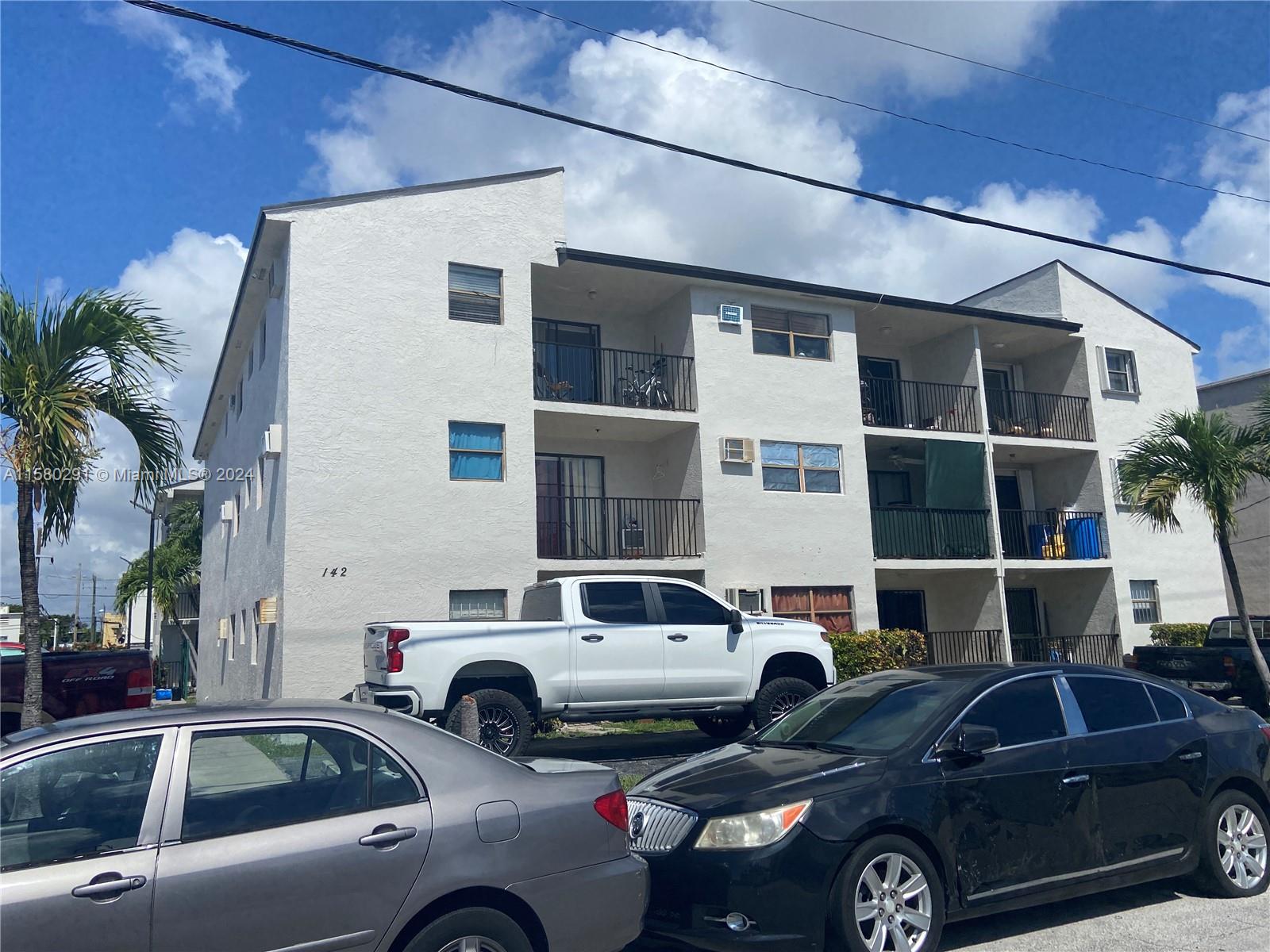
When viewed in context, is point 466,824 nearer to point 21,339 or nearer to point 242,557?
point 21,339

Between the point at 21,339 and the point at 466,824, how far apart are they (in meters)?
7.01

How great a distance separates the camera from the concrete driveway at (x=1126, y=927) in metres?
5.41

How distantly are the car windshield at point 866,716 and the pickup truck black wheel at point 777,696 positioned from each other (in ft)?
15.3

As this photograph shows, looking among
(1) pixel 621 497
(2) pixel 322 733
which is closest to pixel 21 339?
(2) pixel 322 733

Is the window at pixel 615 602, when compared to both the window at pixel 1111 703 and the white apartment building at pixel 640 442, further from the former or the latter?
the window at pixel 1111 703

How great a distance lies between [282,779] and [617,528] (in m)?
13.7

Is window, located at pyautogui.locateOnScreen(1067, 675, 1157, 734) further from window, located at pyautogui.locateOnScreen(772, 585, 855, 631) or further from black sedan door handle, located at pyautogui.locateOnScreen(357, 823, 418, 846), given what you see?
window, located at pyautogui.locateOnScreen(772, 585, 855, 631)

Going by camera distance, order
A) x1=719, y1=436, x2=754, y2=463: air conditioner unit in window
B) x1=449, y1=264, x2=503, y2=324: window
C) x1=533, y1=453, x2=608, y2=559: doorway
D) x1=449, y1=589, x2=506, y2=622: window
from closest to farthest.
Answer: x1=449, y1=589, x2=506, y2=622: window < x1=449, y1=264, x2=503, y2=324: window < x1=533, y1=453, x2=608, y2=559: doorway < x1=719, y1=436, x2=754, y2=463: air conditioner unit in window

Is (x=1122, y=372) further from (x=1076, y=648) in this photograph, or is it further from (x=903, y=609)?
(x=903, y=609)

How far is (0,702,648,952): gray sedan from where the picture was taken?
361 centimetres

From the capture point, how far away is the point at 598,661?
10922mm

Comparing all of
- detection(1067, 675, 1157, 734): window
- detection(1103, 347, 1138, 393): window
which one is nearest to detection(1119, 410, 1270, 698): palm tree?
detection(1103, 347, 1138, 393): window

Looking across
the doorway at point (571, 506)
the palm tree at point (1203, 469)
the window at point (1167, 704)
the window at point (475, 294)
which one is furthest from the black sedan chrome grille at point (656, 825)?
A: the palm tree at point (1203, 469)

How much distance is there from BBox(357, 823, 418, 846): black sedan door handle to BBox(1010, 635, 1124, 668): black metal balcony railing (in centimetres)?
1987
